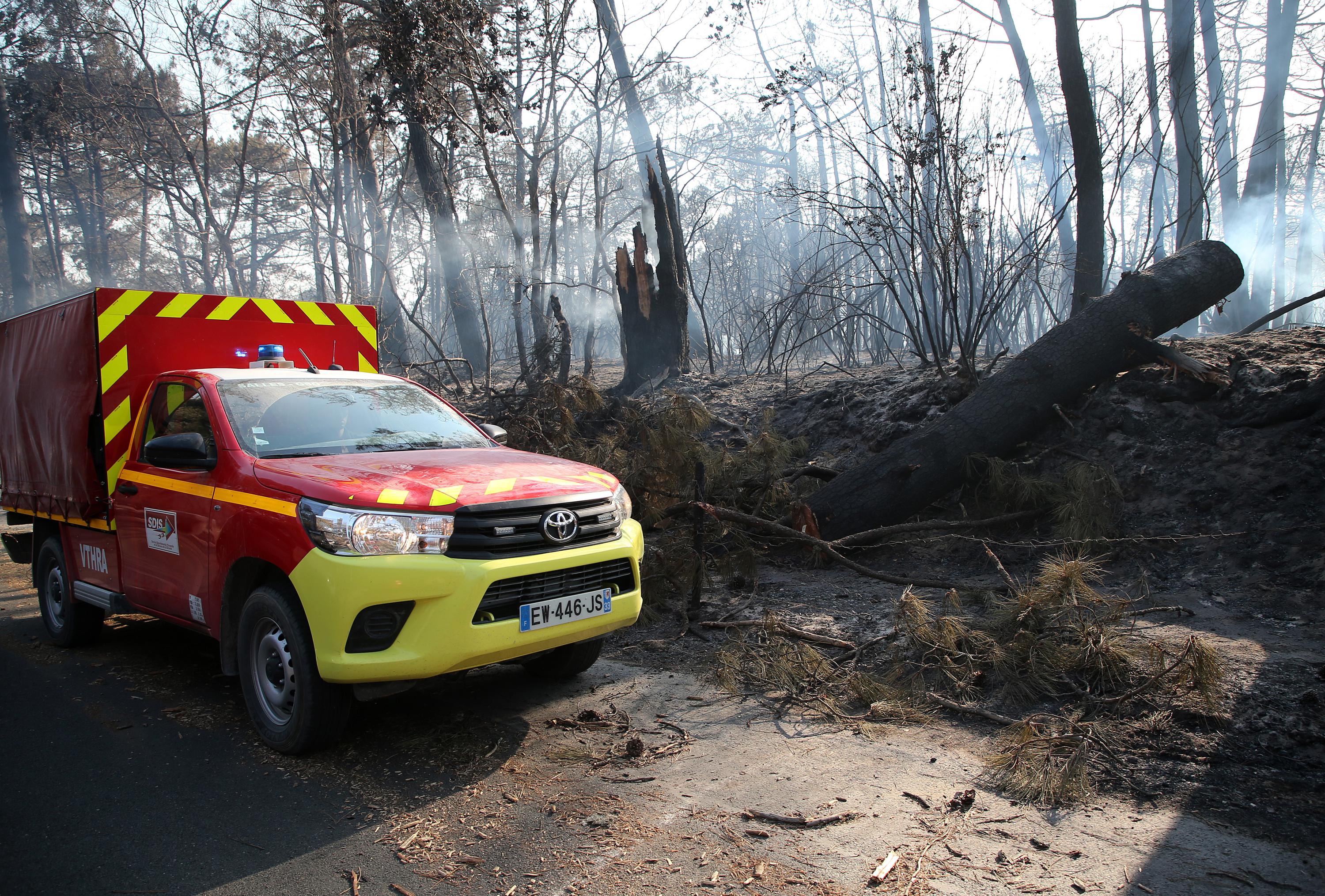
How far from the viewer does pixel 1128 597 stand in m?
5.16

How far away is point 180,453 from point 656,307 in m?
8.72

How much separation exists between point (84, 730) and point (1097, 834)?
174 inches

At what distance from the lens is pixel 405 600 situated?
127 inches

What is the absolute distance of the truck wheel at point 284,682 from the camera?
134 inches

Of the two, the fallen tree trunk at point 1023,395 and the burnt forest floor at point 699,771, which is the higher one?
the fallen tree trunk at point 1023,395

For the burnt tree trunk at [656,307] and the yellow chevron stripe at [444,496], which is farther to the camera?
the burnt tree trunk at [656,307]

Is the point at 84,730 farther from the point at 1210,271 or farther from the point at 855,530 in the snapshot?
the point at 1210,271

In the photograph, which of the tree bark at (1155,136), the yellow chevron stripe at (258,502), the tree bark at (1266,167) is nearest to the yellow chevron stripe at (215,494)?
the yellow chevron stripe at (258,502)

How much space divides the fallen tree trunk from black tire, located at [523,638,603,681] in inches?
108

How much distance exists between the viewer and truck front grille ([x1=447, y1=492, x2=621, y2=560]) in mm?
3400

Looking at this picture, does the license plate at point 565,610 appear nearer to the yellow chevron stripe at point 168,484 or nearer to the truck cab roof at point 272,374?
the yellow chevron stripe at point 168,484

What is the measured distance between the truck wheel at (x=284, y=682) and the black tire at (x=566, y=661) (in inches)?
46.1

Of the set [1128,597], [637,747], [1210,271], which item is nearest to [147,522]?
[637,747]

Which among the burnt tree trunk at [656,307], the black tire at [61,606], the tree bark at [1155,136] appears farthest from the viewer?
the burnt tree trunk at [656,307]
